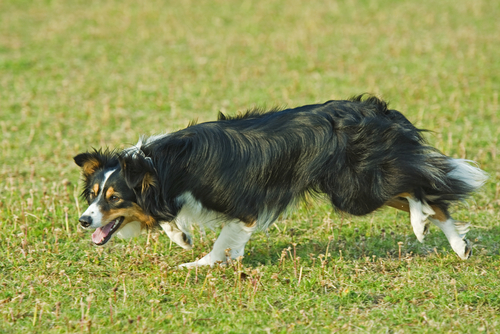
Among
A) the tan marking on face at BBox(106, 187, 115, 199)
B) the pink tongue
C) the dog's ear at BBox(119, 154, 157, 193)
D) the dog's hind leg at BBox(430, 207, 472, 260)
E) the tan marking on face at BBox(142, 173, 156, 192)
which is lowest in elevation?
the dog's hind leg at BBox(430, 207, 472, 260)

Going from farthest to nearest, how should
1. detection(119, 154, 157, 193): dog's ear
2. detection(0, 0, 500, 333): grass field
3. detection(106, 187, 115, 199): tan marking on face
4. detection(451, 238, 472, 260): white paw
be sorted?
Answer: detection(451, 238, 472, 260): white paw
detection(106, 187, 115, 199): tan marking on face
detection(119, 154, 157, 193): dog's ear
detection(0, 0, 500, 333): grass field

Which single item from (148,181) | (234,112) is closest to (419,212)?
(148,181)

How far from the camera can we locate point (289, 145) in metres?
5.13

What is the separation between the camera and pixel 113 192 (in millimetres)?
5074

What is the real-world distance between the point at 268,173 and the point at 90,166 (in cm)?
159

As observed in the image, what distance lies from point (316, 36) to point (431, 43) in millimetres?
2704

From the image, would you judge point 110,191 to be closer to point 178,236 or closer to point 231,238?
point 178,236

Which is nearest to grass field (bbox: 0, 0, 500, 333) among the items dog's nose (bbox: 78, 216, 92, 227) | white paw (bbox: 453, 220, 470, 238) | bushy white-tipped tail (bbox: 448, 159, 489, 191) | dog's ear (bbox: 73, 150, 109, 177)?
white paw (bbox: 453, 220, 470, 238)

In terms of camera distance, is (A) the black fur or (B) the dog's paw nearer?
(A) the black fur

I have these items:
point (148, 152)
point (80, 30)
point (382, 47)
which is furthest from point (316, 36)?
point (148, 152)

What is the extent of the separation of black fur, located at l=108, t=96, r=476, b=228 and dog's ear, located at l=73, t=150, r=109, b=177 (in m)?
0.25

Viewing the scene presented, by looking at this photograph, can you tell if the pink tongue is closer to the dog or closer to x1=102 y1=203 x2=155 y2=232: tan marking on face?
A: the dog

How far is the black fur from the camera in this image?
16.7ft

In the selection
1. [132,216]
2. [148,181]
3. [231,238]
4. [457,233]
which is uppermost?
[148,181]
